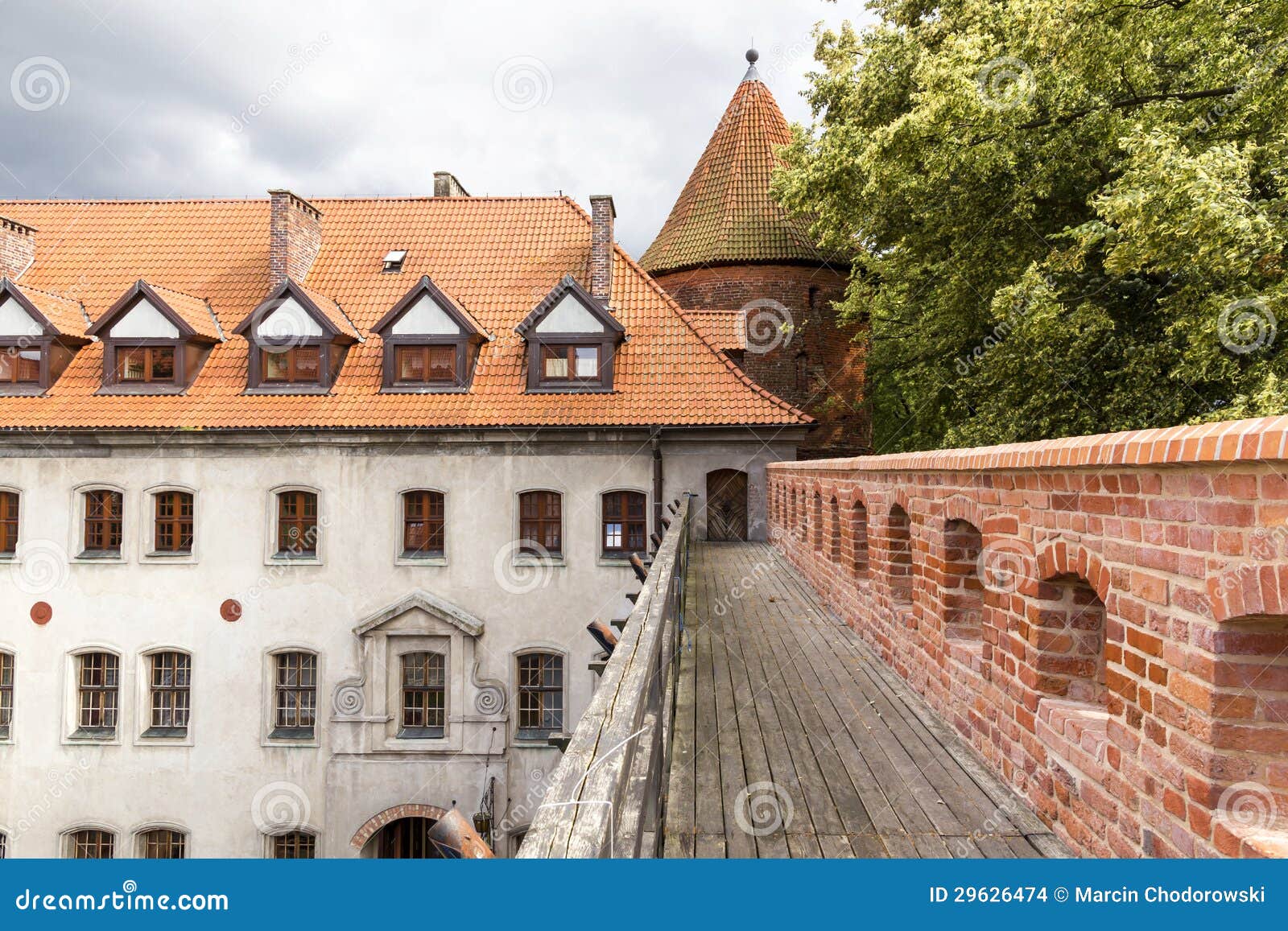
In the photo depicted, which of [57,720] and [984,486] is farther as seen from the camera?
[57,720]

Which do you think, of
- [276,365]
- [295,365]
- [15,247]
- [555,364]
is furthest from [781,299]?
[15,247]

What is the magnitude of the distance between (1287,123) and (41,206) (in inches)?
976

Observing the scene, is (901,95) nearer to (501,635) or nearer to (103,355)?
(501,635)

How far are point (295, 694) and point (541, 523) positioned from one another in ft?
19.0

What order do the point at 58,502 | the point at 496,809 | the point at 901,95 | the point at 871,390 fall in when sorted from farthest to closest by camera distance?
1. the point at 871,390
2. the point at 58,502
3. the point at 496,809
4. the point at 901,95

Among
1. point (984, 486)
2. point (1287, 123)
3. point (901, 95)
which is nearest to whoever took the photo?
point (984, 486)

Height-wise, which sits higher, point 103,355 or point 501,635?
point 103,355

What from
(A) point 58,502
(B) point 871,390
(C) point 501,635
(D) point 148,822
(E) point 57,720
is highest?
(B) point 871,390

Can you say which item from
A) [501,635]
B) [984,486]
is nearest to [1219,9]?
[984,486]

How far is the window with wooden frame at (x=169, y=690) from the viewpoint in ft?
53.2

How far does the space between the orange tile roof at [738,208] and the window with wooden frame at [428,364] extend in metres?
8.69

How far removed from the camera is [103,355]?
55.6ft

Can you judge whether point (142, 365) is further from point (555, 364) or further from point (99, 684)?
point (555, 364)

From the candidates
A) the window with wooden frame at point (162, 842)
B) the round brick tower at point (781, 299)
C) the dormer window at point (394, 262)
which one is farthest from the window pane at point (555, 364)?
the window with wooden frame at point (162, 842)
